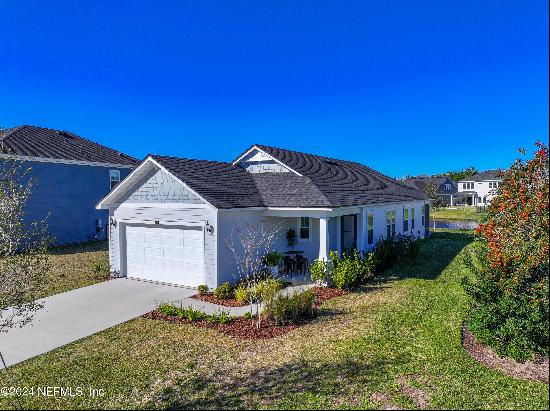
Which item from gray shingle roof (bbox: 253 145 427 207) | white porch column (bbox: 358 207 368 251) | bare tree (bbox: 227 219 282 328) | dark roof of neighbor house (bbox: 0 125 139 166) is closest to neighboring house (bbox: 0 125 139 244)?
dark roof of neighbor house (bbox: 0 125 139 166)

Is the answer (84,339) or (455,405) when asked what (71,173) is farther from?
(455,405)

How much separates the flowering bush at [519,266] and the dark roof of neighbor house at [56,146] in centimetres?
2572

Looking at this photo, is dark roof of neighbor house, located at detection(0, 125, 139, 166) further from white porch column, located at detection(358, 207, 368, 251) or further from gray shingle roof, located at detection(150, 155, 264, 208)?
white porch column, located at detection(358, 207, 368, 251)

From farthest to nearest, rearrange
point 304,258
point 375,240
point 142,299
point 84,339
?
point 375,240
point 304,258
point 142,299
point 84,339

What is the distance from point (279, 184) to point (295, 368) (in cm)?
1079

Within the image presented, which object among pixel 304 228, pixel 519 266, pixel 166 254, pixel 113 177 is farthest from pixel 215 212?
pixel 113 177

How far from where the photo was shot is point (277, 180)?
17938mm

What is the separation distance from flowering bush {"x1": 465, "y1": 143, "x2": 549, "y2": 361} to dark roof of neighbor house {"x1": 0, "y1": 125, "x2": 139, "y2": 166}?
25.7 m

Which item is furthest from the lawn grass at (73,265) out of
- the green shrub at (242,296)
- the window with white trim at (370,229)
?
the window with white trim at (370,229)

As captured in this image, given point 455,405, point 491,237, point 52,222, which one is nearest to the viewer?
point 455,405

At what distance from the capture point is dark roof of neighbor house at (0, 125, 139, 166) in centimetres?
2489

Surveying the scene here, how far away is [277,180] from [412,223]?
1219cm

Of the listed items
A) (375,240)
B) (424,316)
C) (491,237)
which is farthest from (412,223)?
(491,237)

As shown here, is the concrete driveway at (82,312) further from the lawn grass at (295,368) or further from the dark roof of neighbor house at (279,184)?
the dark roof of neighbor house at (279,184)
